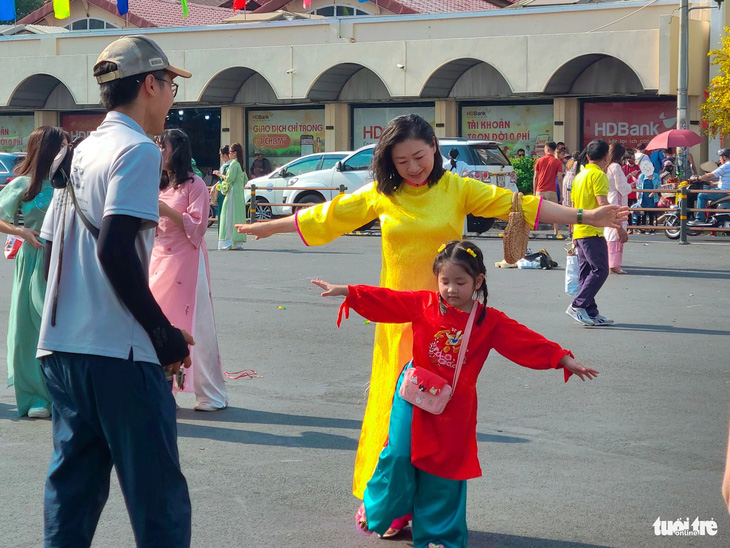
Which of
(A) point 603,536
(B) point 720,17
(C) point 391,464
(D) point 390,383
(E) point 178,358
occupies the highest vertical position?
(B) point 720,17

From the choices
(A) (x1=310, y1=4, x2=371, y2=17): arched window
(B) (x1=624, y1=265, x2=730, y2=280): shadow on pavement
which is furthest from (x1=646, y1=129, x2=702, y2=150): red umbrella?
(A) (x1=310, y1=4, x2=371, y2=17): arched window

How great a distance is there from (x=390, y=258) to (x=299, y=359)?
4.13 m

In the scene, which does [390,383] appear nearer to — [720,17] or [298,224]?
[298,224]

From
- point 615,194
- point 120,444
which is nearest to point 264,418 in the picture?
point 120,444

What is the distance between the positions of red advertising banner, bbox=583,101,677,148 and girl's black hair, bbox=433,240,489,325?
82.1ft

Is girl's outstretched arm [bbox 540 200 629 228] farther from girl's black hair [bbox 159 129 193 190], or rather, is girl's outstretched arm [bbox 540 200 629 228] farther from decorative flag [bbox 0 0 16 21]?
decorative flag [bbox 0 0 16 21]

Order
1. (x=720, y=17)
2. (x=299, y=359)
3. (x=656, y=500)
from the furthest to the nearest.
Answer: (x=720, y=17)
(x=299, y=359)
(x=656, y=500)

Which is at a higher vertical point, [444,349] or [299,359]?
[444,349]

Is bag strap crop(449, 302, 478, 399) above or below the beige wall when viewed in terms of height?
below

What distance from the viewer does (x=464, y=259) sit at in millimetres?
4113

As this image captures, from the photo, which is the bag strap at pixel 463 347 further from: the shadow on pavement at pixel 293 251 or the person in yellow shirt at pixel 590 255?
the shadow on pavement at pixel 293 251

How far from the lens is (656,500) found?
4.94 m

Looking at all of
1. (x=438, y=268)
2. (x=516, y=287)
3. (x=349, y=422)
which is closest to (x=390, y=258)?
(x=438, y=268)

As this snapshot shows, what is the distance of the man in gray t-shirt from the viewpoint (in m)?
3.01
